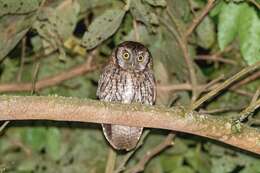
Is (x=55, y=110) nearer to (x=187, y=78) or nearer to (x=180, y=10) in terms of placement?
(x=180, y=10)

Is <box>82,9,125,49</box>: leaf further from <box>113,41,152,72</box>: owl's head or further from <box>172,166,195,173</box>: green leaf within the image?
<box>172,166,195,173</box>: green leaf

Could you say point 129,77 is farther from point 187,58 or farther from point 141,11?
point 141,11

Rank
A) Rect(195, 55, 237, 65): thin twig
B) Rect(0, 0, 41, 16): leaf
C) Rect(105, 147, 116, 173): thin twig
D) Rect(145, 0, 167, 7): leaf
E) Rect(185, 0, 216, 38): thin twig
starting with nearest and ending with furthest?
Rect(145, 0, 167, 7): leaf < Rect(0, 0, 41, 16): leaf < Rect(185, 0, 216, 38): thin twig < Rect(105, 147, 116, 173): thin twig < Rect(195, 55, 237, 65): thin twig

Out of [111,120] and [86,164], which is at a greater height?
[111,120]

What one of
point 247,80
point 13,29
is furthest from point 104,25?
point 247,80

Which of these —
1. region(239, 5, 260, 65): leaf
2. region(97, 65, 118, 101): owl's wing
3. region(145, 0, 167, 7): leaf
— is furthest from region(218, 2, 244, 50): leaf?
region(97, 65, 118, 101): owl's wing

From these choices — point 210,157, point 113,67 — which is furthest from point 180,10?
point 210,157

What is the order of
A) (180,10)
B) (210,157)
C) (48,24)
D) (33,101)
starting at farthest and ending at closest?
(210,157) < (48,24) < (180,10) < (33,101)
